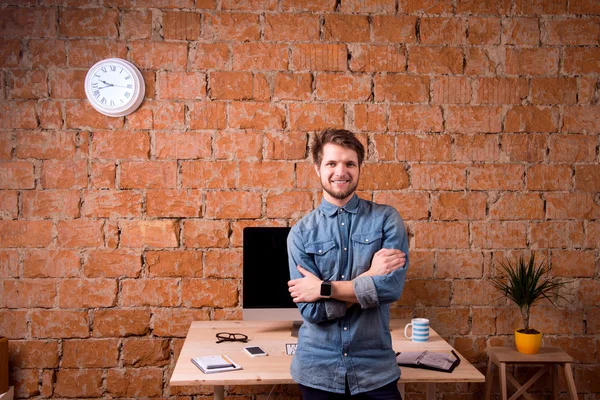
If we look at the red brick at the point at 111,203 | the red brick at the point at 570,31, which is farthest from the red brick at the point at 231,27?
the red brick at the point at 570,31

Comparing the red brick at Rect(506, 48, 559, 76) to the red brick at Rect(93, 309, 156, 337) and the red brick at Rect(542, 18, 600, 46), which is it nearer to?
the red brick at Rect(542, 18, 600, 46)

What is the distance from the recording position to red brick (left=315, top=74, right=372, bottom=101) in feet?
9.77

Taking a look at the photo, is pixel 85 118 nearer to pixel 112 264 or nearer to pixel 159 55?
pixel 159 55

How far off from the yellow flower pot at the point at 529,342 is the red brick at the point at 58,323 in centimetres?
227

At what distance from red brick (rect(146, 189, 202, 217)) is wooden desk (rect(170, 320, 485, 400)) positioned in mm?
598

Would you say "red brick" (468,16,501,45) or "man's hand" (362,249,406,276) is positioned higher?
"red brick" (468,16,501,45)

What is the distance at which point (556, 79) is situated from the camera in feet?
9.98

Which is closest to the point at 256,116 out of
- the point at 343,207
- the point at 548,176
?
the point at 343,207

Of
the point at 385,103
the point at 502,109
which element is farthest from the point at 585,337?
the point at 385,103

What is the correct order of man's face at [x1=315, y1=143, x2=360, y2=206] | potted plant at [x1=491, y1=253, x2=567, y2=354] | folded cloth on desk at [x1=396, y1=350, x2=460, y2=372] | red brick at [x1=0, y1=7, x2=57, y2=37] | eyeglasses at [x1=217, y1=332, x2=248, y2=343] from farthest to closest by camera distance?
red brick at [x1=0, y1=7, x2=57, y2=37] → potted plant at [x1=491, y1=253, x2=567, y2=354] → eyeglasses at [x1=217, y1=332, x2=248, y2=343] → folded cloth on desk at [x1=396, y1=350, x2=460, y2=372] → man's face at [x1=315, y1=143, x2=360, y2=206]

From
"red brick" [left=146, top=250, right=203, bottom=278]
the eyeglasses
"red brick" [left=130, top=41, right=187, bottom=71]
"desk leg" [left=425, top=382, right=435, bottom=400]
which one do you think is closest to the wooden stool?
"desk leg" [left=425, top=382, right=435, bottom=400]

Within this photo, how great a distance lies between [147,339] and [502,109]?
2313mm

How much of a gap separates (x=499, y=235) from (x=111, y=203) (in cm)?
212

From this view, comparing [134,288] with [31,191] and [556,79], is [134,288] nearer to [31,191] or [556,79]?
[31,191]
